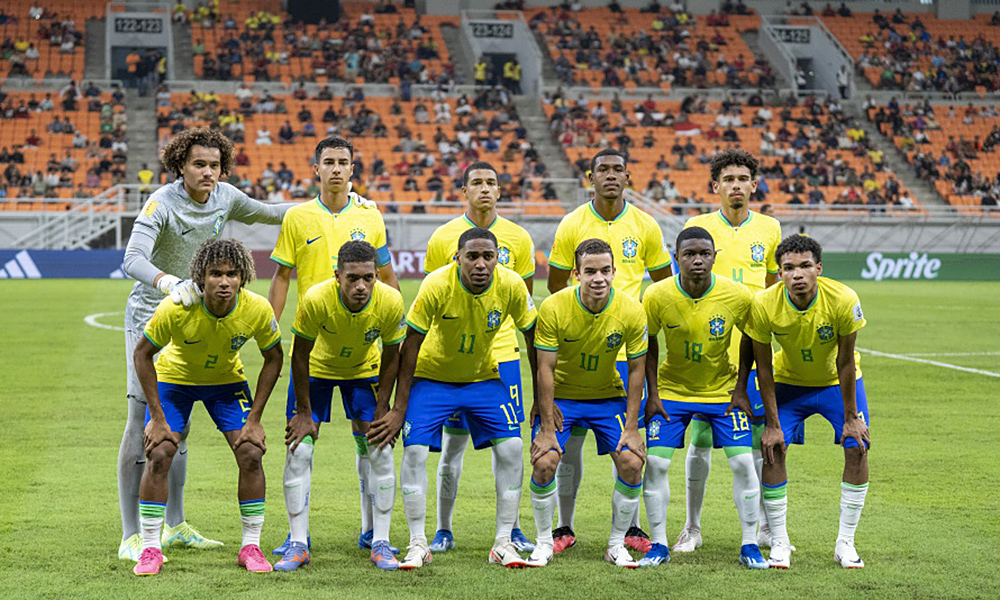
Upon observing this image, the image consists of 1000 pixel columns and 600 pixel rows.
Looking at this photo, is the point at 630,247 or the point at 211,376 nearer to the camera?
the point at 211,376

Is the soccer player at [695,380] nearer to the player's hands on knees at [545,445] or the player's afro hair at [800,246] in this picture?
the player's afro hair at [800,246]

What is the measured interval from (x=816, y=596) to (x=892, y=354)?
11.9 m

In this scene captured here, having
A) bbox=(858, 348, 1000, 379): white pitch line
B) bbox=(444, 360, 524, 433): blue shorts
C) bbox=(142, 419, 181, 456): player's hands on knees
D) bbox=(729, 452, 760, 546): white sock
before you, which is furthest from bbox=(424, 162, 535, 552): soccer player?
bbox=(858, 348, 1000, 379): white pitch line

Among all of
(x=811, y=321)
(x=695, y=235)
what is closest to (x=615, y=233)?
(x=695, y=235)

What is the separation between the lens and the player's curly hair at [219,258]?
584 cm

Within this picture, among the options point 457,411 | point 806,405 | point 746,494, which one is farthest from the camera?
point 806,405

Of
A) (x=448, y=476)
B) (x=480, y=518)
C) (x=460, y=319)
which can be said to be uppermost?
(x=460, y=319)

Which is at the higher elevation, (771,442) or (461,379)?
(461,379)

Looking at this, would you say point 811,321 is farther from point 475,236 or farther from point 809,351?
point 475,236

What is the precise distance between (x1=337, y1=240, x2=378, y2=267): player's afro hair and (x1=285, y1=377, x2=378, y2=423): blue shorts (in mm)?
746

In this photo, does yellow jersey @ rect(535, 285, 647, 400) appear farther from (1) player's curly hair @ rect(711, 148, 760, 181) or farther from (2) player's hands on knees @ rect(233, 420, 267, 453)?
(2) player's hands on knees @ rect(233, 420, 267, 453)

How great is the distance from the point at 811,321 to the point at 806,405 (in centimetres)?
53

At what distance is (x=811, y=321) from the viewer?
624 cm

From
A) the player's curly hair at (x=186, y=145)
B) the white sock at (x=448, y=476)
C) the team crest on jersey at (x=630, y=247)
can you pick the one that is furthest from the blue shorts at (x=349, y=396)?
→ the team crest on jersey at (x=630, y=247)
